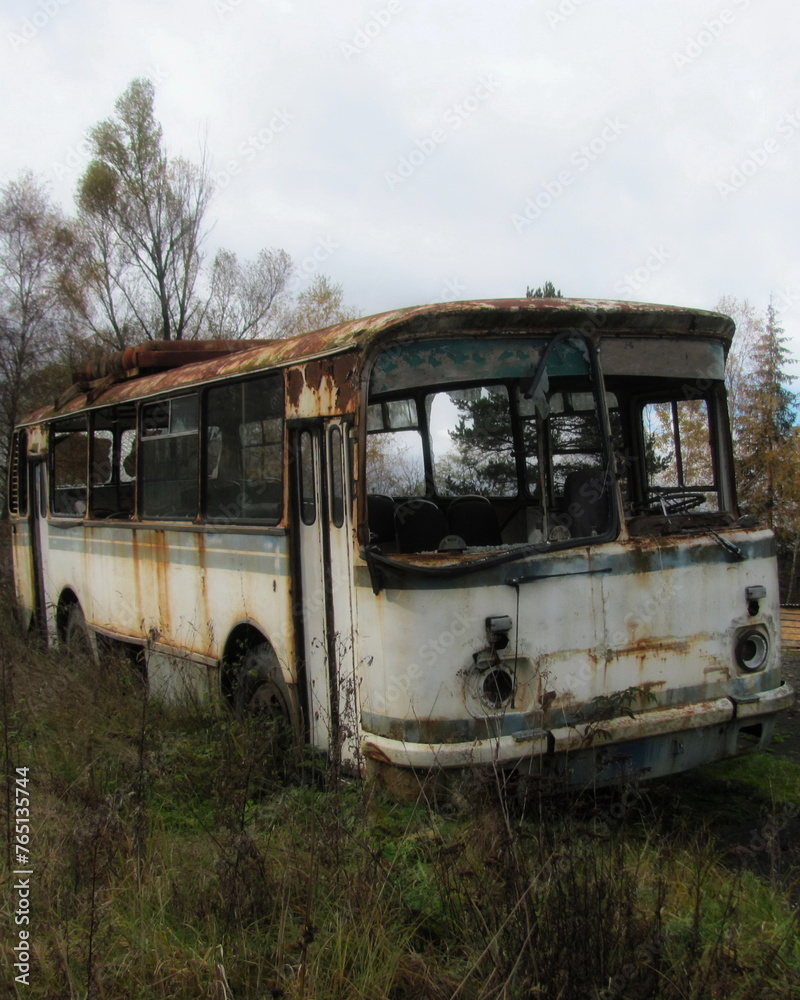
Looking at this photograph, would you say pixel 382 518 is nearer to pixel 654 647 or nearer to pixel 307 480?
pixel 307 480

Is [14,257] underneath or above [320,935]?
above

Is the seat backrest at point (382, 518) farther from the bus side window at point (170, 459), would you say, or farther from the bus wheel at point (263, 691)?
the bus side window at point (170, 459)

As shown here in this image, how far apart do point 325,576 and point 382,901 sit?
201 cm

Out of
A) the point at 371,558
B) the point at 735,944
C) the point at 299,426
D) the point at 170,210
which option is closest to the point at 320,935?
the point at 735,944

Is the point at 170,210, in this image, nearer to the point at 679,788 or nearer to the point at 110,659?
the point at 110,659

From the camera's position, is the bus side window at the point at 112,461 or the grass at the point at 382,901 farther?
the bus side window at the point at 112,461

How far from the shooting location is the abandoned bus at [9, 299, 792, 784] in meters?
4.50

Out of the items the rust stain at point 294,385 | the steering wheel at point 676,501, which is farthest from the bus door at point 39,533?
the steering wheel at point 676,501

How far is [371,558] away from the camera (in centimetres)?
455

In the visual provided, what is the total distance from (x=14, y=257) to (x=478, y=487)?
35087 millimetres

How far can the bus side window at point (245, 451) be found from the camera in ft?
18.7

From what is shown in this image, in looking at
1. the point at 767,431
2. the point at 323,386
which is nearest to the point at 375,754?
the point at 323,386

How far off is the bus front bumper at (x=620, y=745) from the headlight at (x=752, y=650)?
0.17m

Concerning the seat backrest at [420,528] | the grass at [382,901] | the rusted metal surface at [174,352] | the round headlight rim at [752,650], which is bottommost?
the grass at [382,901]
